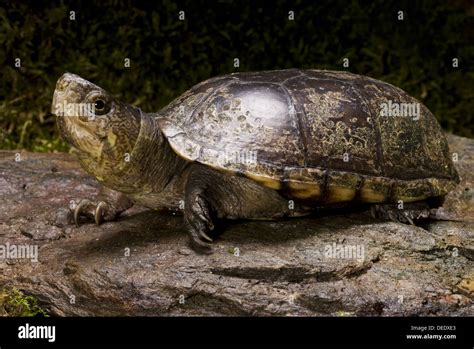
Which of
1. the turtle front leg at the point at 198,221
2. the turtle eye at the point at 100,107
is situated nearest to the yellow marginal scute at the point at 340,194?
the turtle front leg at the point at 198,221

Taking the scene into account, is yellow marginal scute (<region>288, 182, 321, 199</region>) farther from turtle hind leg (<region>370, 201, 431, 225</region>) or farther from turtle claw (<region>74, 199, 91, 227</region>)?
turtle claw (<region>74, 199, 91, 227</region>)

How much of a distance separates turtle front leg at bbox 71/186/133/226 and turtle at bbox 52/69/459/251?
0.01m

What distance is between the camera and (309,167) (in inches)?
153

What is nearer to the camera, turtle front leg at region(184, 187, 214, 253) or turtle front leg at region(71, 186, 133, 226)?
turtle front leg at region(184, 187, 214, 253)

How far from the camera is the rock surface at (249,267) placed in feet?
11.3

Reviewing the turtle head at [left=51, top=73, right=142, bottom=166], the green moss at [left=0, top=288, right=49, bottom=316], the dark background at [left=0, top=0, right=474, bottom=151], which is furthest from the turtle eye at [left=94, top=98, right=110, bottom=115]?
the dark background at [left=0, top=0, right=474, bottom=151]

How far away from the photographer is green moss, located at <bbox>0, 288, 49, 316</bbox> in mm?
3568

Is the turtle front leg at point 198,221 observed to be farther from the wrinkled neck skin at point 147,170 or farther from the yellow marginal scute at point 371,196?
the yellow marginal scute at point 371,196

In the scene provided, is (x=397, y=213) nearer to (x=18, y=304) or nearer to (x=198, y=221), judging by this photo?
(x=198, y=221)

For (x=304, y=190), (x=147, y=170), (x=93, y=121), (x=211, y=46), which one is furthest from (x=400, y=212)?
(x=211, y=46)

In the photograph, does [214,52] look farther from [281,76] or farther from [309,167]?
[309,167]

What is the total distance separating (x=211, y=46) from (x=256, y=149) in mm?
3892

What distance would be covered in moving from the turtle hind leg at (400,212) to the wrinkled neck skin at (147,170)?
4.50ft
